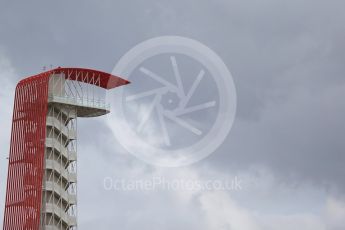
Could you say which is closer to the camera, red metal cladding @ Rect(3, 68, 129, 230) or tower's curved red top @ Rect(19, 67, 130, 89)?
red metal cladding @ Rect(3, 68, 129, 230)

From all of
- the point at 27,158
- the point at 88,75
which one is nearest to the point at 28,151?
the point at 27,158

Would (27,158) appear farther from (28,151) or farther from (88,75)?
(88,75)

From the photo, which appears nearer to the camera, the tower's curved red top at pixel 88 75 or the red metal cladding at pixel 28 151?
the red metal cladding at pixel 28 151

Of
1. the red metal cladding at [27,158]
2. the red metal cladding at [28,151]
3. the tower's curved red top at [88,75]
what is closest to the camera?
the red metal cladding at [27,158]

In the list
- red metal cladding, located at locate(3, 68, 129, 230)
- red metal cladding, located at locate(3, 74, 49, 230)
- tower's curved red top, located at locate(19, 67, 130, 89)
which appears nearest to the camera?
red metal cladding, located at locate(3, 74, 49, 230)

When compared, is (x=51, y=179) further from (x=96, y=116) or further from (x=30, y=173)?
(x=96, y=116)

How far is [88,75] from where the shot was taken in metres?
147

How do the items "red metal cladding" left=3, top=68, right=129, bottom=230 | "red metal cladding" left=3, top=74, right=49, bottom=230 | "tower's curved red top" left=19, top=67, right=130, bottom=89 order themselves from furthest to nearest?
"tower's curved red top" left=19, top=67, right=130, bottom=89 < "red metal cladding" left=3, top=68, right=129, bottom=230 < "red metal cladding" left=3, top=74, right=49, bottom=230

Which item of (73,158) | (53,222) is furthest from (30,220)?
(73,158)

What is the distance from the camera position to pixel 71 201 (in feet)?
462

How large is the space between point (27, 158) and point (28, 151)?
114 cm

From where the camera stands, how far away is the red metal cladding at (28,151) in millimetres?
136875

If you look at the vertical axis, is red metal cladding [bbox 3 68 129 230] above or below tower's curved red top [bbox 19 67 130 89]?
below

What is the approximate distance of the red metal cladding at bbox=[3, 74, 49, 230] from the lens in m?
137
